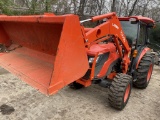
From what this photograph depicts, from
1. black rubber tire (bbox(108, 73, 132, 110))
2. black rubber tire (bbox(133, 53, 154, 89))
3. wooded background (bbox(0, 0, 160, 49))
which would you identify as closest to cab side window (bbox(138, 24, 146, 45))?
black rubber tire (bbox(133, 53, 154, 89))

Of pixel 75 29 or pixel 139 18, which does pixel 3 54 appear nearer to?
pixel 75 29

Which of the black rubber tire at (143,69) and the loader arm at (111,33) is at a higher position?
the loader arm at (111,33)

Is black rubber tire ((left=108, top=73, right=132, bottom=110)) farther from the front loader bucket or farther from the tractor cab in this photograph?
the front loader bucket

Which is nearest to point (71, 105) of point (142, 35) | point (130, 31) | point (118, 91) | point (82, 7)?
point (118, 91)

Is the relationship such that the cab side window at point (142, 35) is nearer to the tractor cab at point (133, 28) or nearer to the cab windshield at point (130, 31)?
the tractor cab at point (133, 28)

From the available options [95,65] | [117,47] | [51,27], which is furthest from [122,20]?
[51,27]

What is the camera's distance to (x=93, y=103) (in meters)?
4.14

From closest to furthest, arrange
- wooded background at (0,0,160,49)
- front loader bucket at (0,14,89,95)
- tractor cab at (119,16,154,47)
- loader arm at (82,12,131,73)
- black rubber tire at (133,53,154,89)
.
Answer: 1. front loader bucket at (0,14,89,95)
2. loader arm at (82,12,131,73)
3. tractor cab at (119,16,154,47)
4. black rubber tire at (133,53,154,89)
5. wooded background at (0,0,160,49)

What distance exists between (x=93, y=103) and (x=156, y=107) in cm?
135

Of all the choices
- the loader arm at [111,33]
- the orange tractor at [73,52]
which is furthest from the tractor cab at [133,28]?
the loader arm at [111,33]

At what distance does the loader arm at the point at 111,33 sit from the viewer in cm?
297

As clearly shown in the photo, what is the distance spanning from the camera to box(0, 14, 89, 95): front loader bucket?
234cm

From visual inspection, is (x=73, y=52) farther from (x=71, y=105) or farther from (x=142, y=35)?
(x=142, y=35)

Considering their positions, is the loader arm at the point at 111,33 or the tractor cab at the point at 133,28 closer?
the loader arm at the point at 111,33
